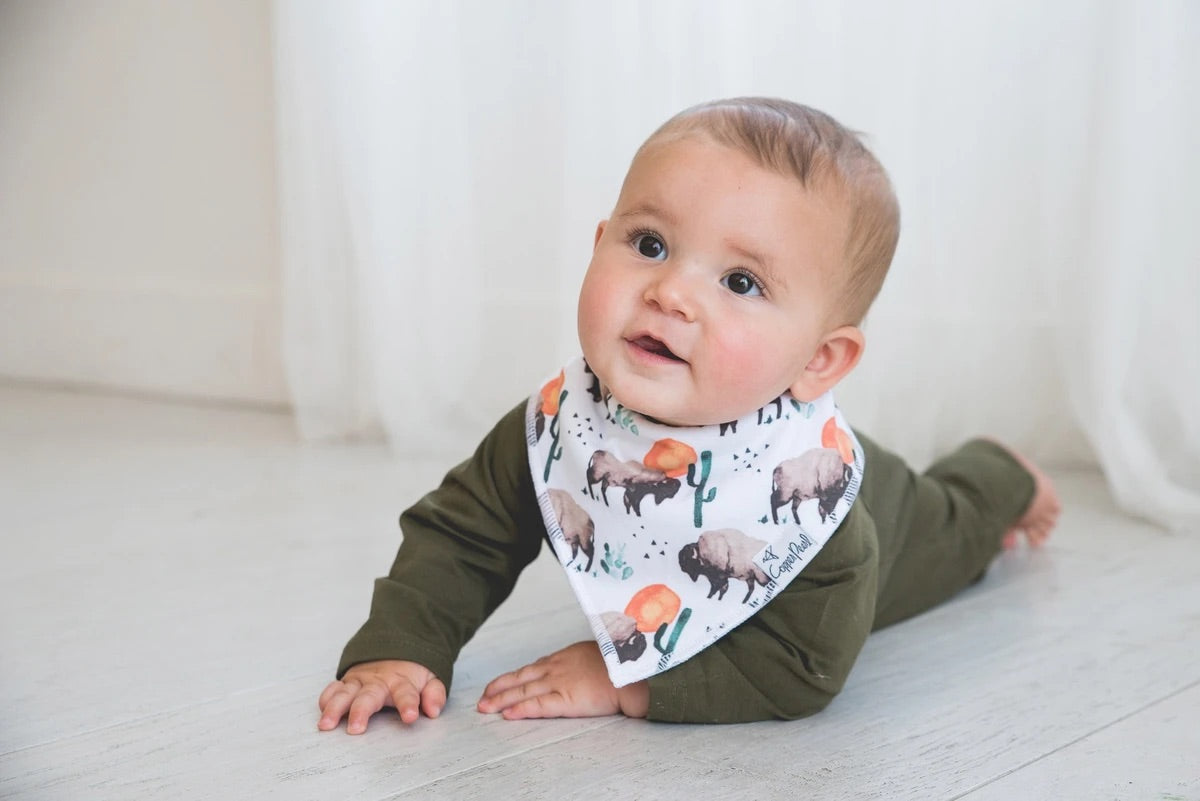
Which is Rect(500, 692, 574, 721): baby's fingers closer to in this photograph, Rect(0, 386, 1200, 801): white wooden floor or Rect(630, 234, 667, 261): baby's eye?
Rect(0, 386, 1200, 801): white wooden floor

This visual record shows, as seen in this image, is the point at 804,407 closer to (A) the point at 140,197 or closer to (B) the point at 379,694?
(B) the point at 379,694

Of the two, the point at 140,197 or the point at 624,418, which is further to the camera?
the point at 140,197

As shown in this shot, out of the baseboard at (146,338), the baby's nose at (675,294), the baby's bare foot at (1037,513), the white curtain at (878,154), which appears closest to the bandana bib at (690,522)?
the baby's nose at (675,294)

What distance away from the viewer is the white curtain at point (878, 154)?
4.91ft

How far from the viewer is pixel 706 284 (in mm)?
815

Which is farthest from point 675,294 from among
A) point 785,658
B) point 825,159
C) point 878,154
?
point 878,154

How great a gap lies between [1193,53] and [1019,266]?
0.34 metres

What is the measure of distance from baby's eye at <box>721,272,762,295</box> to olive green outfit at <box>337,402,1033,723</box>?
0.61 ft

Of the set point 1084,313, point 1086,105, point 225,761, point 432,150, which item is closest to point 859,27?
point 1086,105

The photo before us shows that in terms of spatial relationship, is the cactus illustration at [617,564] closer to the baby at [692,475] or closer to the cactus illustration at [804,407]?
the baby at [692,475]

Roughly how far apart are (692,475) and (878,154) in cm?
81

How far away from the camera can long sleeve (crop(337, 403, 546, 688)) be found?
2.92 feet

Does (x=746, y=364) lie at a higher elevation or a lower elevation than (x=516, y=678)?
higher

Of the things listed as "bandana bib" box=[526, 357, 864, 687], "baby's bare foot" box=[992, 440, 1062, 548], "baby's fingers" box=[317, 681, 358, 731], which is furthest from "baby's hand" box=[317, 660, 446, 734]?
"baby's bare foot" box=[992, 440, 1062, 548]
